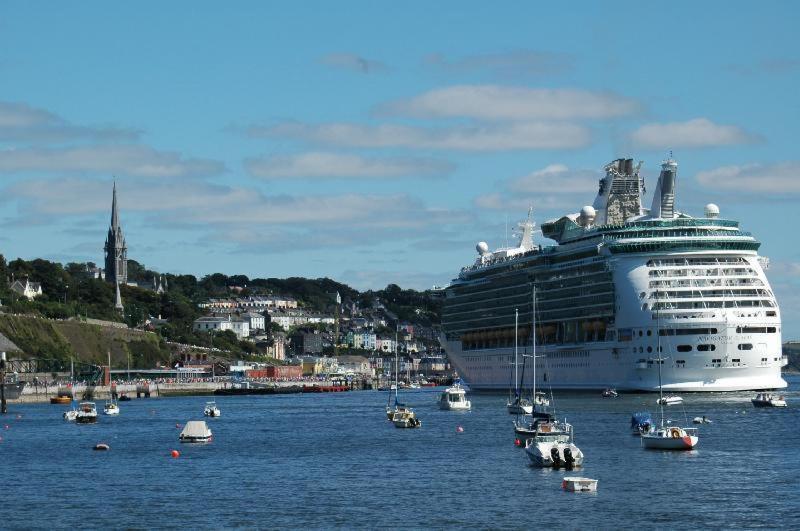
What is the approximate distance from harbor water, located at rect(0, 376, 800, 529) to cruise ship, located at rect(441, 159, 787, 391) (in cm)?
1338

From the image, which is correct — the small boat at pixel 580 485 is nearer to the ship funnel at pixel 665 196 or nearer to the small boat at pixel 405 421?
the small boat at pixel 405 421

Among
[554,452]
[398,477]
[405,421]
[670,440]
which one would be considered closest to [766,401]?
[405,421]

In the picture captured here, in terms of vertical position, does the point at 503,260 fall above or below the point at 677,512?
above

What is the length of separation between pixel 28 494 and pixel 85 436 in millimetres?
40233

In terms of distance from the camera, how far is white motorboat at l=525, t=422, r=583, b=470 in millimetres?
73812

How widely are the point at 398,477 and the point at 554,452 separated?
755 centimetres

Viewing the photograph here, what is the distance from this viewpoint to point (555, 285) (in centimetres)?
15988

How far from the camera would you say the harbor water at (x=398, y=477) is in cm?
5894

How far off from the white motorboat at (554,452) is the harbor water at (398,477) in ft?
A: 2.58

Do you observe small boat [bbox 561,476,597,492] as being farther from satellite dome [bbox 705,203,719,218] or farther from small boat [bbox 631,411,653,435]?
satellite dome [bbox 705,203,719,218]

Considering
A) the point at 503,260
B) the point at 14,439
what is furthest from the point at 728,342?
the point at 14,439

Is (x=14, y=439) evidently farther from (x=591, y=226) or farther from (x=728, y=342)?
(x=591, y=226)

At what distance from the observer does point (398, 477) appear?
73375 mm

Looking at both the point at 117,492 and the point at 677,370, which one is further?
the point at 677,370
